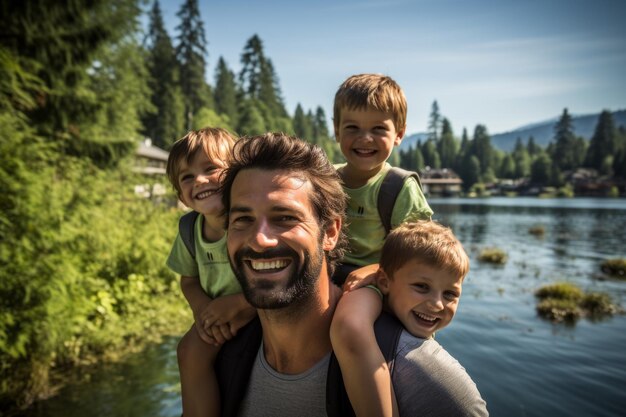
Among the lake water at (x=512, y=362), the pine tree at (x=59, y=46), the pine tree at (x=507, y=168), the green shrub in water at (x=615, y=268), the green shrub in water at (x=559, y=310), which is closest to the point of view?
the lake water at (x=512, y=362)

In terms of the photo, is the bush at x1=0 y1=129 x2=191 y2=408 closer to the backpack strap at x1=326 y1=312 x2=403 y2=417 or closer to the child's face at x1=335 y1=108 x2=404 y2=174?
the child's face at x1=335 y1=108 x2=404 y2=174

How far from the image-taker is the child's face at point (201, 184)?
2534mm

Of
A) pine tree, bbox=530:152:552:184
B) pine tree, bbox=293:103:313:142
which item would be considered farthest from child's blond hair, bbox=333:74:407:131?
pine tree, bbox=530:152:552:184

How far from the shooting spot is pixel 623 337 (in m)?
11.1

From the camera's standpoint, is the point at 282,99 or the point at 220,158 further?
the point at 282,99

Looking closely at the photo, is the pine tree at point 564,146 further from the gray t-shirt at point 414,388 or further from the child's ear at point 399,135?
the gray t-shirt at point 414,388

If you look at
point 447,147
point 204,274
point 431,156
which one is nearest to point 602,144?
point 447,147

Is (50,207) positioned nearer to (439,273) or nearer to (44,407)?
(44,407)

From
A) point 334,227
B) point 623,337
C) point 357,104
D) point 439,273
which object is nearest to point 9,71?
point 357,104

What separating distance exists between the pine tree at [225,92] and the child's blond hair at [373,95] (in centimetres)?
5455

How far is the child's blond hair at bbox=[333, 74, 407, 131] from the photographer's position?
260cm

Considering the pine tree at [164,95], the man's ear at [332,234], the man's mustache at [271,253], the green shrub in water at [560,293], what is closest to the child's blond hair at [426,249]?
the man's ear at [332,234]

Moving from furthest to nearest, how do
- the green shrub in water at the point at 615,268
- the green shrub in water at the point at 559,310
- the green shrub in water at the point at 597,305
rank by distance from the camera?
the green shrub in water at the point at 615,268, the green shrub in water at the point at 597,305, the green shrub in water at the point at 559,310

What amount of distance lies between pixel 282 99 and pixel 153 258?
63.0 metres
